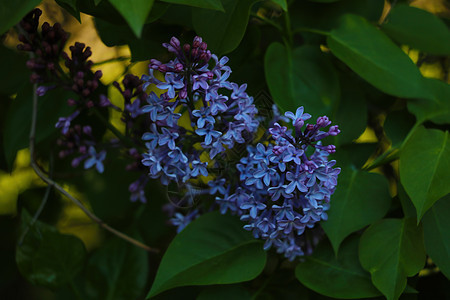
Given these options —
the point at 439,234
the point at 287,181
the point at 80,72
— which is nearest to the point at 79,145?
the point at 80,72

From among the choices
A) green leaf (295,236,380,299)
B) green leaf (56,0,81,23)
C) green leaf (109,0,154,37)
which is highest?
green leaf (109,0,154,37)

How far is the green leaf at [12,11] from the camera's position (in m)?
0.64

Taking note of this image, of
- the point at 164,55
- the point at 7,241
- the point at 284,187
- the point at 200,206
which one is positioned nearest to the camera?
the point at 284,187

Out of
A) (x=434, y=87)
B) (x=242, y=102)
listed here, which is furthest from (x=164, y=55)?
(x=434, y=87)

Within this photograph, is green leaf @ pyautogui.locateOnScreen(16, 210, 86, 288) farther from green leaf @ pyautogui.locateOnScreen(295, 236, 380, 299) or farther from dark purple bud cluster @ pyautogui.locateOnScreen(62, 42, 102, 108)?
green leaf @ pyautogui.locateOnScreen(295, 236, 380, 299)

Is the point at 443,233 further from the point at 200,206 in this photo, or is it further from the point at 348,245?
the point at 200,206

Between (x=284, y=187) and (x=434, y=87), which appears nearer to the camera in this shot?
(x=284, y=187)

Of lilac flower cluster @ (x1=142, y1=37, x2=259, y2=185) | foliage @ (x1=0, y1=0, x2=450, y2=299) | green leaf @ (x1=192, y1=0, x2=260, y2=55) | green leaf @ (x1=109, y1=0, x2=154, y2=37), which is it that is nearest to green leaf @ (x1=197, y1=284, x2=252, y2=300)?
foliage @ (x1=0, y1=0, x2=450, y2=299)

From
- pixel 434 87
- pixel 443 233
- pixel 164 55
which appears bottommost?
pixel 443 233

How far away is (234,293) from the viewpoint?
0.93 meters

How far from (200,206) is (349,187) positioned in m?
0.31

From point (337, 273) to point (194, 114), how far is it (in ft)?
1.30

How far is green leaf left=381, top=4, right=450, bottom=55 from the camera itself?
1.01m

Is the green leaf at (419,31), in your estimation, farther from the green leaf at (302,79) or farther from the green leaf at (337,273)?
the green leaf at (337,273)
